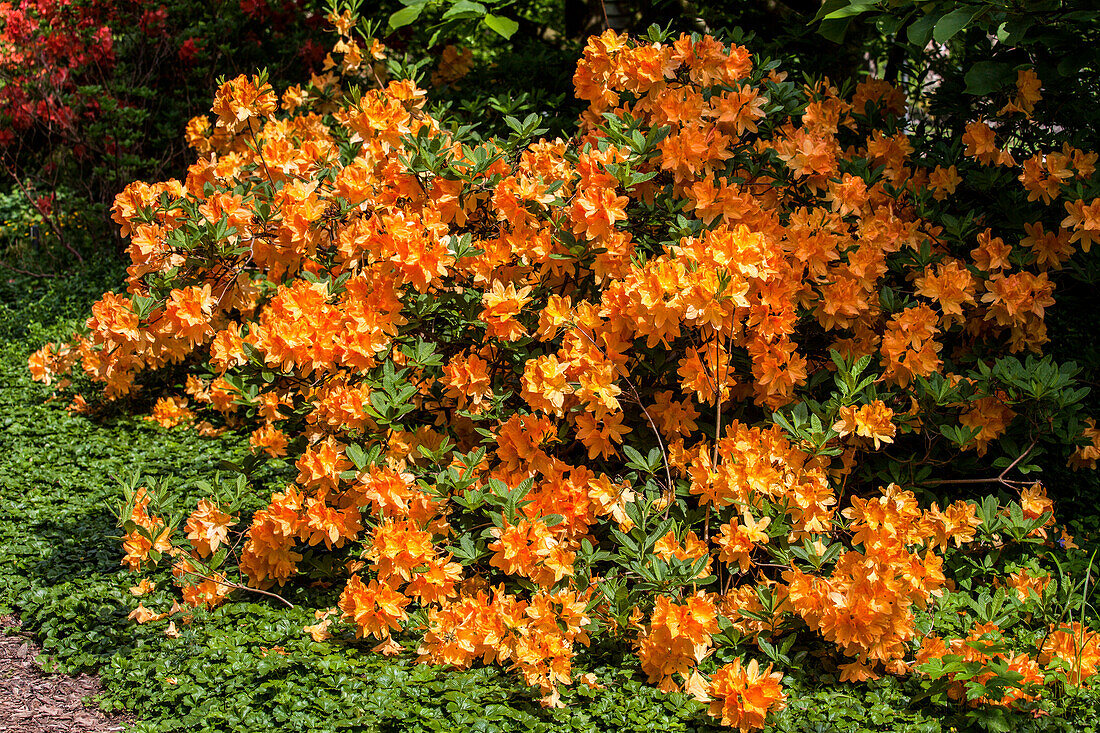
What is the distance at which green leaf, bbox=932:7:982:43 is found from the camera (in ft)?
8.44

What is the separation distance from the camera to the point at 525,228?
9.78 ft

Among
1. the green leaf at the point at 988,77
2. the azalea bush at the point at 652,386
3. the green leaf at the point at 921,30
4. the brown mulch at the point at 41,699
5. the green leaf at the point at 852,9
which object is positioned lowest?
the brown mulch at the point at 41,699

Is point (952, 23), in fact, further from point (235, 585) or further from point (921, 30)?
point (235, 585)

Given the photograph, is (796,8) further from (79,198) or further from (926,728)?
(79,198)

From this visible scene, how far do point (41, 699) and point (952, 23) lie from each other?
3.24 m

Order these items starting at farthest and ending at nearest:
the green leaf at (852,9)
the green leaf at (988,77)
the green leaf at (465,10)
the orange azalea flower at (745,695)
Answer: the green leaf at (465,10)
the green leaf at (988,77)
the green leaf at (852,9)
the orange azalea flower at (745,695)

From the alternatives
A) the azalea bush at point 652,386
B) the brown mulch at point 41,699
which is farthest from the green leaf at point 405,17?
the brown mulch at point 41,699

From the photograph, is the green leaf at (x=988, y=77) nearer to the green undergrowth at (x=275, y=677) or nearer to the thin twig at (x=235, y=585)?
the green undergrowth at (x=275, y=677)

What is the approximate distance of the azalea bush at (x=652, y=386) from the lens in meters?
2.64

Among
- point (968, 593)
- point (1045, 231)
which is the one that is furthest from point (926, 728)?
point (1045, 231)

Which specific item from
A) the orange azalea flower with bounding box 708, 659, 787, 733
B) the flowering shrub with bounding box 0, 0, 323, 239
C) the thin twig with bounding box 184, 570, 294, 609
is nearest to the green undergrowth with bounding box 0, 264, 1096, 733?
the thin twig with bounding box 184, 570, 294, 609

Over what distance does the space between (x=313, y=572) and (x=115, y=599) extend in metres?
0.70

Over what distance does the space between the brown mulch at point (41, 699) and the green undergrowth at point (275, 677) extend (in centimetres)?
5

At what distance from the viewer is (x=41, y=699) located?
2.85 metres
